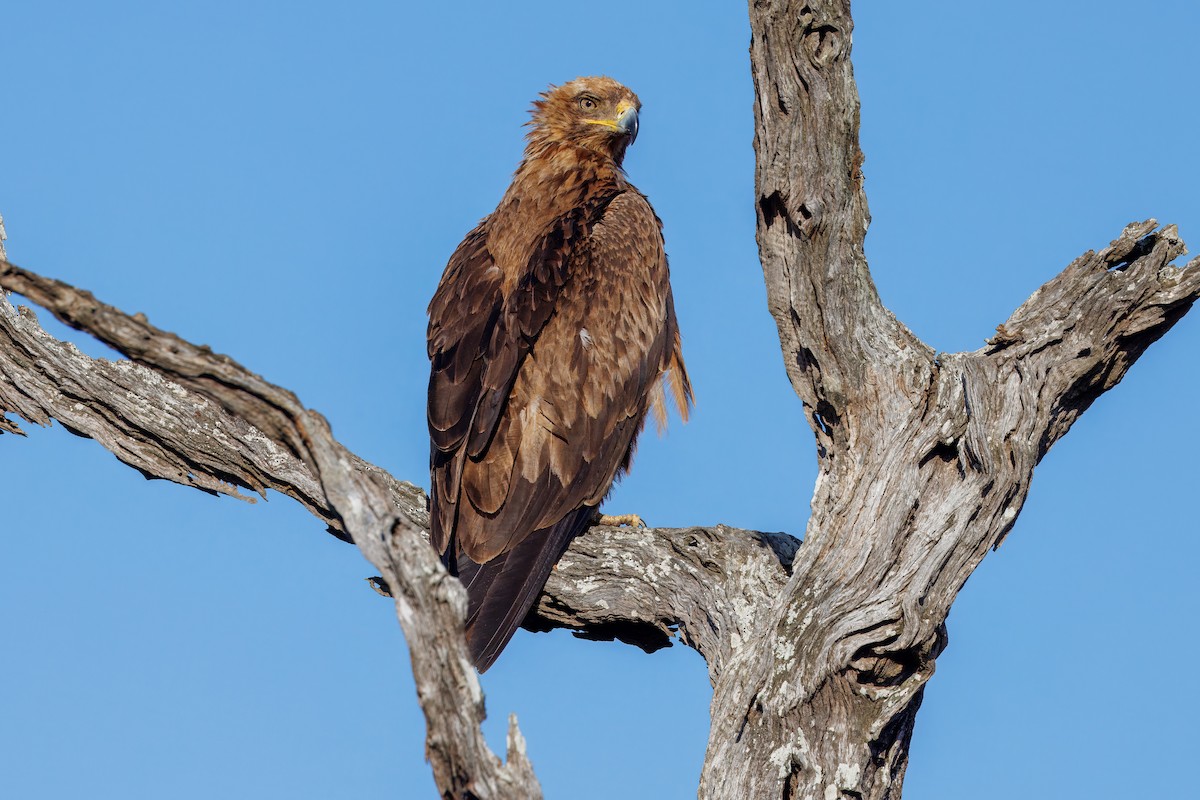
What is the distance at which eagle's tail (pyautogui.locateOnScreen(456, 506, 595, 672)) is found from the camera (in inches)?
208

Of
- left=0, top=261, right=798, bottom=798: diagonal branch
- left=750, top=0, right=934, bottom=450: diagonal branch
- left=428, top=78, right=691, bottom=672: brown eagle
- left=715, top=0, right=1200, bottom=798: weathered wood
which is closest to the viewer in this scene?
left=750, top=0, right=934, bottom=450: diagonal branch

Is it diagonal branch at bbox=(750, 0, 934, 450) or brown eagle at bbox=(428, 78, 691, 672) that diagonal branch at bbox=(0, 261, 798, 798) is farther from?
diagonal branch at bbox=(750, 0, 934, 450)

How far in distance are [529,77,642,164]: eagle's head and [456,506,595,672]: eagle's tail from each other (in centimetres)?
259

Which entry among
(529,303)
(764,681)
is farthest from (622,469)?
(764,681)

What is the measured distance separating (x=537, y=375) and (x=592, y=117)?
2.10 m

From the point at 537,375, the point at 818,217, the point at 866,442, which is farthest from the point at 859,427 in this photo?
the point at 537,375

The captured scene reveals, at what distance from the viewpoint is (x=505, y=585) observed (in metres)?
5.46

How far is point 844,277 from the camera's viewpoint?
438cm

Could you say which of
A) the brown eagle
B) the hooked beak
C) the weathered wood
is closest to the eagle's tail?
the brown eagle

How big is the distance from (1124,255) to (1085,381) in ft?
1.58

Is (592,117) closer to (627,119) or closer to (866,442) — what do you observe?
(627,119)

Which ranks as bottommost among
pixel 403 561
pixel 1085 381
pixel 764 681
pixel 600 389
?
pixel 403 561

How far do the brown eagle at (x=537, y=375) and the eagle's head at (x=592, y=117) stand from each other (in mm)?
383

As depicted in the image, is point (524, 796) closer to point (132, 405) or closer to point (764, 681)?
point (764, 681)
